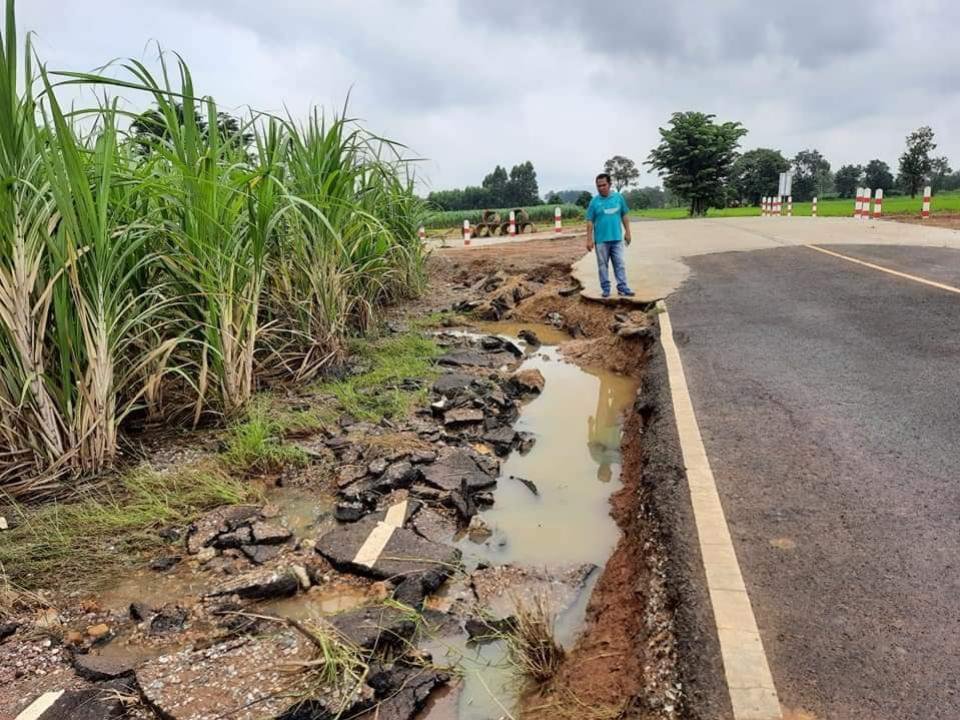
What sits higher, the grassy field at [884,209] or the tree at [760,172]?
the tree at [760,172]

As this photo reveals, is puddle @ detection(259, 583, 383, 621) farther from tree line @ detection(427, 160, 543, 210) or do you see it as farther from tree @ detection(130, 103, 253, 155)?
tree line @ detection(427, 160, 543, 210)

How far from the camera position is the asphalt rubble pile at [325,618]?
6.64ft

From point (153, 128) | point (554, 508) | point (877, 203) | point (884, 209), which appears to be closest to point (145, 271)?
point (153, 128)

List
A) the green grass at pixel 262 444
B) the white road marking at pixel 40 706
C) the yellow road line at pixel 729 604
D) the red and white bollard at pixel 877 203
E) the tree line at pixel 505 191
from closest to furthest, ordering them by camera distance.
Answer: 1. the yellow road line at pixel 729 604
2. the white road marking at pixel 40 706
3. the green grass at pixel 262 444
4. the red and white bollard at pixel 877 203
5. the tree line at pixel 505 191

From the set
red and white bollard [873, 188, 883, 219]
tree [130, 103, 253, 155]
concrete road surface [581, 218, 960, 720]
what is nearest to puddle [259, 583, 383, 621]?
concrete road surface [581, 218, 960, 720]

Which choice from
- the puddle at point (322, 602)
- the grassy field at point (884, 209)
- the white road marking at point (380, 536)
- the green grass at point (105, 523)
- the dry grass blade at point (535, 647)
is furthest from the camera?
the grassy field at point (884, 209)

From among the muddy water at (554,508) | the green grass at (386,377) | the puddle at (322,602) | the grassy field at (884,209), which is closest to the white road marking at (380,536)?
the puddle at (322,602)

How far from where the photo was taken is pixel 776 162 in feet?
199

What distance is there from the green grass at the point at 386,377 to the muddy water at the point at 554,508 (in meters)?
0.94

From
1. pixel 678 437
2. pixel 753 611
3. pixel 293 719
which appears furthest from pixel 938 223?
pixel 293 719

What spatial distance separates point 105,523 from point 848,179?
3319 inches

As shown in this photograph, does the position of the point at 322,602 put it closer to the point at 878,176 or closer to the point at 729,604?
the point at 729,604

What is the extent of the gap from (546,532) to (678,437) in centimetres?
84

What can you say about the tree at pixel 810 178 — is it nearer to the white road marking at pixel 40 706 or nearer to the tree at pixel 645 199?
the tree at pixel 645 199
